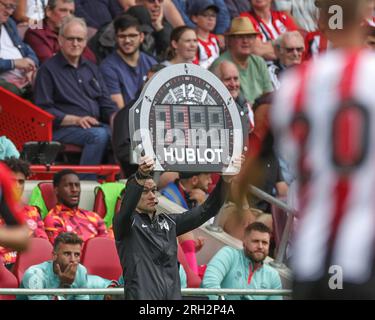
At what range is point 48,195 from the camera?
36.3ft

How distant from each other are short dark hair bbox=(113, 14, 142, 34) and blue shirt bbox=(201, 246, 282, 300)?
10.7ft

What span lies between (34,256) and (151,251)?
1831mm

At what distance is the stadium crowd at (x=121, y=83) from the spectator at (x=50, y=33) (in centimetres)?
1

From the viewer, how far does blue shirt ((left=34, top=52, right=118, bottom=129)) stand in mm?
12133

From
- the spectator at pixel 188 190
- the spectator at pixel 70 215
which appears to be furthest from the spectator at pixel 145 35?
the spectator at pixel 70 215

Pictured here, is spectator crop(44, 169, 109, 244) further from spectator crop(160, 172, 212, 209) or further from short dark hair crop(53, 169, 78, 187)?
spectator crop(160, 172, 212, 209)

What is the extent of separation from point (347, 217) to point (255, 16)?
34.4 feet

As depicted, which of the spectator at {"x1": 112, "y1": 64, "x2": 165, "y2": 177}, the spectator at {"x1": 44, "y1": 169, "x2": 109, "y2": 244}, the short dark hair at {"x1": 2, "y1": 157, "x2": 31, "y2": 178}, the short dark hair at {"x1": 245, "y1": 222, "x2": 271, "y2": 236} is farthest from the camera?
the spectator at {"x1": 112, "y1": 64, "x2": 165, "y2": 177}

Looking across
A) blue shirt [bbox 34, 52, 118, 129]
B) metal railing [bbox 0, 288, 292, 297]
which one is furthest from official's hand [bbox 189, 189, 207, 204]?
metal railing [bbox 0, 288, 292, 297]

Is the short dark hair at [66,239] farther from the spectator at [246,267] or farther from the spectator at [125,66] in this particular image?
the spectator at [125,66]

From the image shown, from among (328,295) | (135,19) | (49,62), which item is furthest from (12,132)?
(328,295)

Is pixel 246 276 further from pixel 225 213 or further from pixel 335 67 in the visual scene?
pixel 335 67
